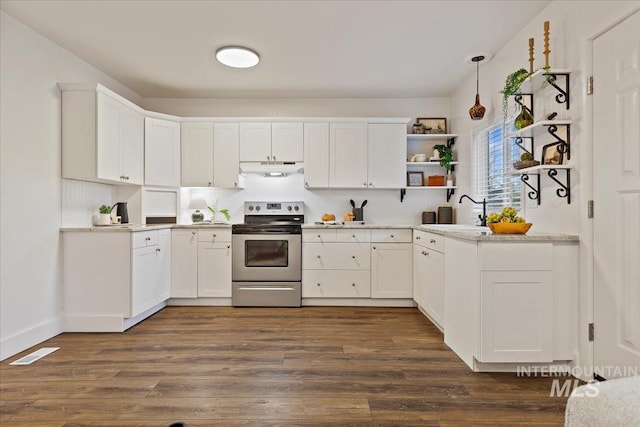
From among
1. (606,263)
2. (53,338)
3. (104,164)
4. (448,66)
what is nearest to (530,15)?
(448,66)

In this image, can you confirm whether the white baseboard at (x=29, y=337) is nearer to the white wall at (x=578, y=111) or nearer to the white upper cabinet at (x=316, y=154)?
the white upper cabinet at (x=316, y=154)

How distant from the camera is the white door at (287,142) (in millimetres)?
4285

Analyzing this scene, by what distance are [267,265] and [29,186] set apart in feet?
7.58

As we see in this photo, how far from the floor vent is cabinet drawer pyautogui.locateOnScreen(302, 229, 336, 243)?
8.13ft

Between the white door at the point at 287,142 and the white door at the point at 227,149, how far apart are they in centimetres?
47

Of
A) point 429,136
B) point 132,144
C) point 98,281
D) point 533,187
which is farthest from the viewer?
point 429,136

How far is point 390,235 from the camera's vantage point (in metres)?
3.95

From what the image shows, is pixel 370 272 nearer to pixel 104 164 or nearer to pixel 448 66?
pixel 448 66

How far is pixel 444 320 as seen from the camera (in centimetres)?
287

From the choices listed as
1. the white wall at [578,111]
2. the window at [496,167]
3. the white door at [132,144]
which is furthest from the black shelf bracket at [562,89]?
the white door at [132,144]

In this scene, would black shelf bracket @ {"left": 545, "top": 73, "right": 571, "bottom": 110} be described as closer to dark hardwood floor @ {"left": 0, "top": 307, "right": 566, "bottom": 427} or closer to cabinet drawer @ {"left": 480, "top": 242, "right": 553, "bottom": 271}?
cabinet drawer @ {"left": 480, "top": 242, "right": 553, "bottom": 271}

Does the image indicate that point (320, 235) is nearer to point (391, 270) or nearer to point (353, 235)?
point (353, 235)

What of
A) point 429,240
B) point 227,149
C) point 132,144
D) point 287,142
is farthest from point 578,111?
point 132,144

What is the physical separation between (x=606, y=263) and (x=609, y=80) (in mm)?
1075
